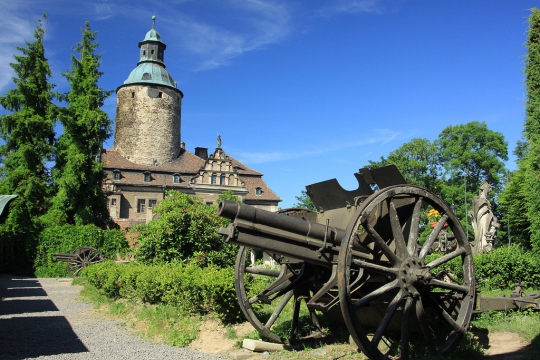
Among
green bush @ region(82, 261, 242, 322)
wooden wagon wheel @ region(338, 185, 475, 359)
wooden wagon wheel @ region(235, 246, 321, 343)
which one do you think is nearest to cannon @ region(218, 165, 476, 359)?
wooden wagon wheel @ region(338, 185, 475, 359)

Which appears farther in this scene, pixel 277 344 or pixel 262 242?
pixel 277 344

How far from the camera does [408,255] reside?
5.47m

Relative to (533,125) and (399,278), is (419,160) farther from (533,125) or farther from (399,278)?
(399,278)

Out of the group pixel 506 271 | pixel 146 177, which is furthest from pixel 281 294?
pixel 146 177

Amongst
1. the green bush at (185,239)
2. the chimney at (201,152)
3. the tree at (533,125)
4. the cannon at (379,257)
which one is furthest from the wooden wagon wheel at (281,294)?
the chimney at (201,152)

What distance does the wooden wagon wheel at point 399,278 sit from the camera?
4.98m

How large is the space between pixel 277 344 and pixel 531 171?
909cm

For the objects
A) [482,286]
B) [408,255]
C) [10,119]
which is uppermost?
[10,119]

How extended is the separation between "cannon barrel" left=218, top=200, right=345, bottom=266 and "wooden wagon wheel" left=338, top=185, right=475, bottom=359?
0.34 metres

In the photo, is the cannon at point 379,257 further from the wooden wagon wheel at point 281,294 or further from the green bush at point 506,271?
the green bush at point 506,271

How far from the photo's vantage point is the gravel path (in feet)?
24.5

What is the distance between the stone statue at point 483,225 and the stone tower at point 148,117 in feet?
117

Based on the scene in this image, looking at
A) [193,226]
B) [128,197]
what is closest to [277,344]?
[193,226]

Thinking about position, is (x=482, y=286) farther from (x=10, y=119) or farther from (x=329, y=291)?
(x=10, y=119)
